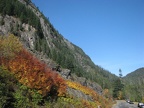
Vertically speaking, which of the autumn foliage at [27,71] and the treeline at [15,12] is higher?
the treeline at [15,12]

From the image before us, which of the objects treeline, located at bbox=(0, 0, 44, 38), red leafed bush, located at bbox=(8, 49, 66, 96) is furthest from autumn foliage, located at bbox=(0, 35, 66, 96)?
treeline, located at bbox=(0, 0, 44, 38)

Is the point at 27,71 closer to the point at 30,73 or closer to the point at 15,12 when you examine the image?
the point at 30,73

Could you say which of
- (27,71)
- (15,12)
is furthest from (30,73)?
(15,12)

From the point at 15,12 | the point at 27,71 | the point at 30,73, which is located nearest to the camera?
the point at 27,71

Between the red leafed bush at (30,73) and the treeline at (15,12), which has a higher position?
the treeline at (15,12)

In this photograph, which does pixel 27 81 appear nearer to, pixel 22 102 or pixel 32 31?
pixel 22 102

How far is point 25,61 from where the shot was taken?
23766 millimetres

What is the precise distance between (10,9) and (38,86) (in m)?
84.3

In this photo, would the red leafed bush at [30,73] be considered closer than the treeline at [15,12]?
Yes

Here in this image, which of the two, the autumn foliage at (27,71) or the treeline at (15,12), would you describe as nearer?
the autumn foliage at (27,71)

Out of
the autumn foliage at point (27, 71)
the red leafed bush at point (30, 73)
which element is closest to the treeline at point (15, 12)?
the autumn foliage at point (27, 71)

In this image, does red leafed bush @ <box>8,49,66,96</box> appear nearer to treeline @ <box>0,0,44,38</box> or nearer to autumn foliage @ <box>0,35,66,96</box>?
autumn foliage @ <box>0,35,66,96</box>

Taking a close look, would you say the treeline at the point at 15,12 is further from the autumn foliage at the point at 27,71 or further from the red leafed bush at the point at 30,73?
the red leafed bush at the point at 30,73

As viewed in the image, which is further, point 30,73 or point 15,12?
point 15,12
